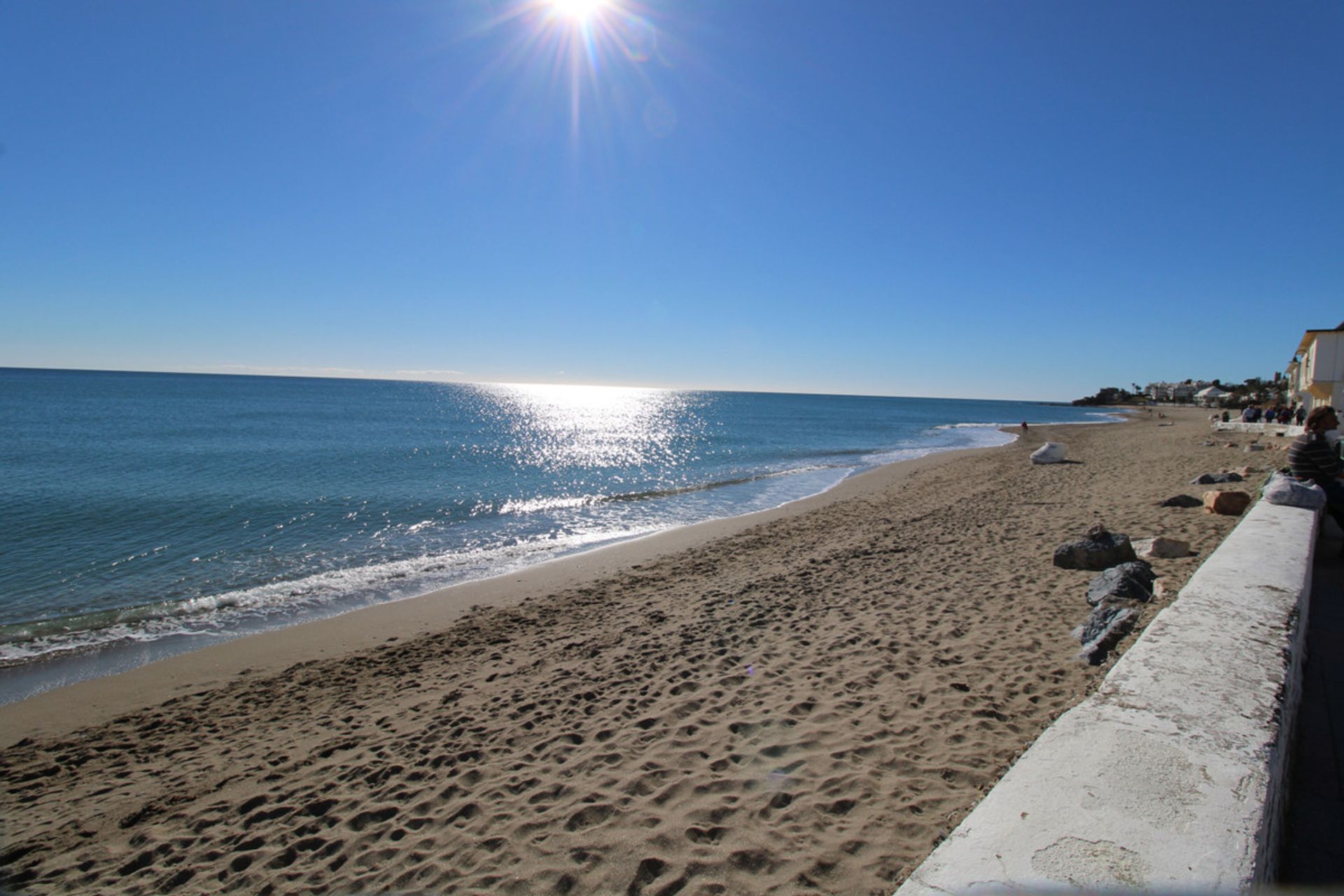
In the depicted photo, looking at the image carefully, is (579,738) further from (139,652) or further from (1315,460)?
(1315,460)

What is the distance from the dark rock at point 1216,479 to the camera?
13.3 m

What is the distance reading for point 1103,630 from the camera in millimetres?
5363

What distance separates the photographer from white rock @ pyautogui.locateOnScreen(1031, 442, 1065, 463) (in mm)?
22891

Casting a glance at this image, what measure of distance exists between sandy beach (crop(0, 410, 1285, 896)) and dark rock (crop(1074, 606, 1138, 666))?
136 millimetres

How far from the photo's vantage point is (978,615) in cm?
664

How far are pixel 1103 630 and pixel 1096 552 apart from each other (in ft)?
10.0

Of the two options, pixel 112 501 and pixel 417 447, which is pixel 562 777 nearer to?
pixel 112 501

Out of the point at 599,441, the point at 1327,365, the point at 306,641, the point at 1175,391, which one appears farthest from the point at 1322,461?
the point at 1175,391

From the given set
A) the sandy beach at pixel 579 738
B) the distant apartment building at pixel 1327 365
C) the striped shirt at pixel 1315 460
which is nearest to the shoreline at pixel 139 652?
the sandy beach at pixel 579 738

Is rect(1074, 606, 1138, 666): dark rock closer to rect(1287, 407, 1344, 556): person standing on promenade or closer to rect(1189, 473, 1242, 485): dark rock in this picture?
rect(1287, 407, 1344, 556): person standing on promenade

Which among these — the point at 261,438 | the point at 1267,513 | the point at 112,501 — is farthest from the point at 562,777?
the point at 261,438

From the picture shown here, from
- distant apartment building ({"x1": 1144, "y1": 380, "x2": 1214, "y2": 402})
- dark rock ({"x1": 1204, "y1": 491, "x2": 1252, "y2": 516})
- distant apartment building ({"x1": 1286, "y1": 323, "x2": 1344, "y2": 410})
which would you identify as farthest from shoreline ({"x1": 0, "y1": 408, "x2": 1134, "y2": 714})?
distant apartment building ({"x1": 1144, "y1": 380, "x2": 1214, "y2": 402})

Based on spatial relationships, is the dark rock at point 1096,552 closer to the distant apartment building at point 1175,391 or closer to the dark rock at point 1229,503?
the dark rock at point 1229,503

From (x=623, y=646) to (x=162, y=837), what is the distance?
3979 millimetres
